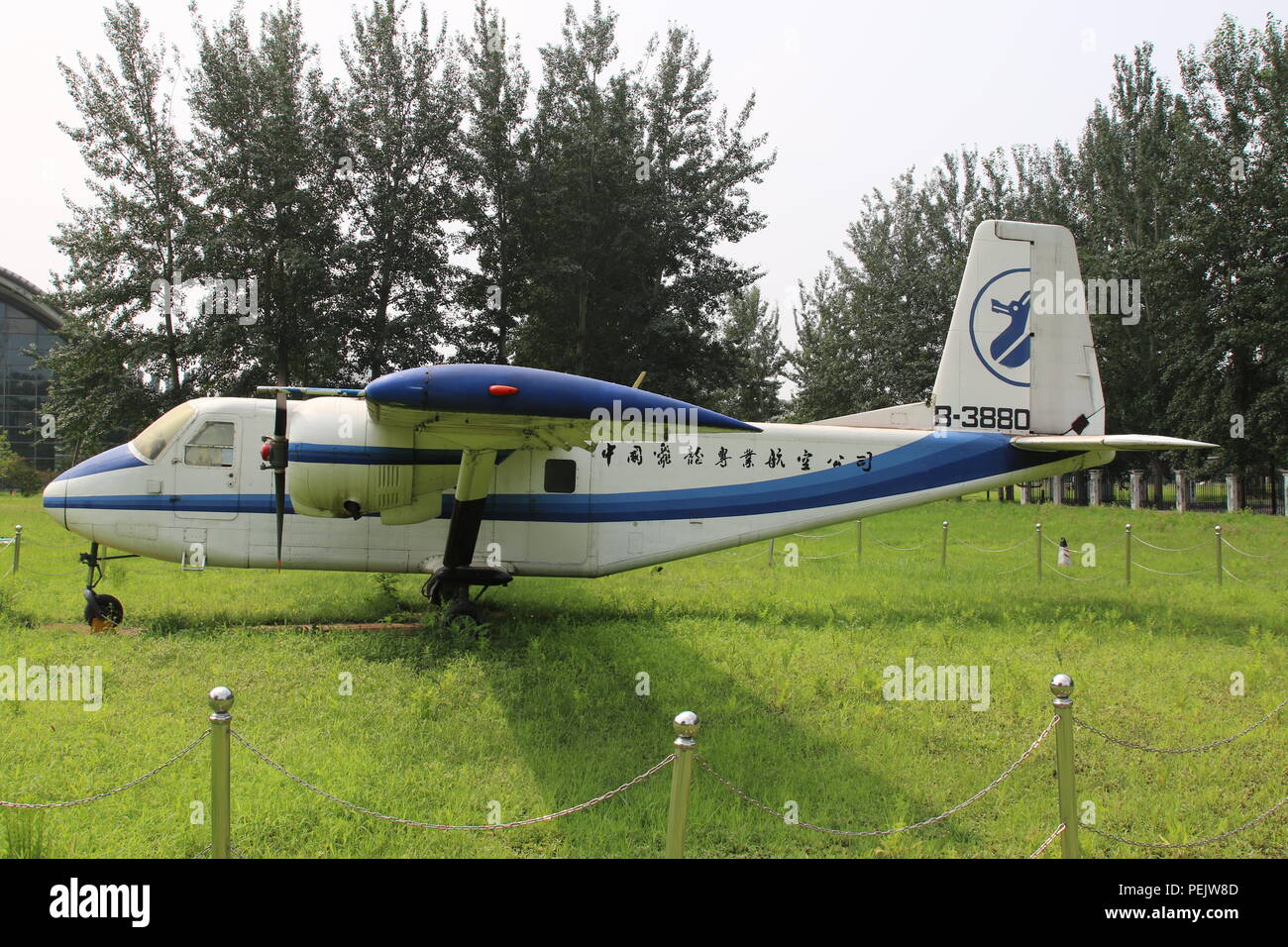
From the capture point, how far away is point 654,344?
25562 millimetres

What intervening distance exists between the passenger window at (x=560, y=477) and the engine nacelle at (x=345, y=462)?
1.73 metres

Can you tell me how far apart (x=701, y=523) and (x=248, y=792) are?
6634 millimetres

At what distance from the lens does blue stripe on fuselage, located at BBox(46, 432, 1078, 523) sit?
10.5 meters

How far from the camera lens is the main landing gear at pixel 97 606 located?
9.46 metres

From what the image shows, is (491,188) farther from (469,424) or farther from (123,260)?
(469,424)

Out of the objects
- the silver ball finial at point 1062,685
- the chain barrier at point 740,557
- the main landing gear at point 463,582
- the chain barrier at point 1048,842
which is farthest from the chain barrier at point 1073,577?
the silver ball finial at point 1062,685

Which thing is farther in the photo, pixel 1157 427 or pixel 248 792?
pixel 1157 427

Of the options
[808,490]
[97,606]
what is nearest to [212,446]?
[97,606]

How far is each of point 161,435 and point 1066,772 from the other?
10436 mm

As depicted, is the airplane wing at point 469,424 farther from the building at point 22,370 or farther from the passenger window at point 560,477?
the building at point 22,370

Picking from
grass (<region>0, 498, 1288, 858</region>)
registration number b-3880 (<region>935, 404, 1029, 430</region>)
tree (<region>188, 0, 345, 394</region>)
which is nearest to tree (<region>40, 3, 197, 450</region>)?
tree (<region>188, 0, 345, 394</region>)

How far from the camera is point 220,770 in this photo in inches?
156
